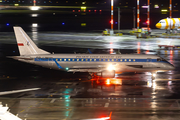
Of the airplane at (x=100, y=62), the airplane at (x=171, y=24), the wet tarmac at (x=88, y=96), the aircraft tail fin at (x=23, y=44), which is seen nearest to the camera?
the wet tarmac at (x=88, y=96)

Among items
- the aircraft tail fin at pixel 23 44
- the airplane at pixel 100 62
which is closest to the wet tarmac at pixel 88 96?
the airplane at pixel 100 62

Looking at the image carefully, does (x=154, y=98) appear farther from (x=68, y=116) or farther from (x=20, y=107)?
(x=20, y=107)

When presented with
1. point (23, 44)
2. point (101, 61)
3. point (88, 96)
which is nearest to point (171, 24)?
point (101, 61)

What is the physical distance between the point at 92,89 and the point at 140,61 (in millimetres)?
8437

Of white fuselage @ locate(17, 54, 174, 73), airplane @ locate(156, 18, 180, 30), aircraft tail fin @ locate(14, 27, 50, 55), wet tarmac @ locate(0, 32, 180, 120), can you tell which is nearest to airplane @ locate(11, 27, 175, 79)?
white fuselage @ locate(17, 54, 174, 73)

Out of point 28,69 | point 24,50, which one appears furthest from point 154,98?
point 28,69

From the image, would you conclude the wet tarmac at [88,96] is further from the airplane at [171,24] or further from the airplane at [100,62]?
the airplane at [171,24]

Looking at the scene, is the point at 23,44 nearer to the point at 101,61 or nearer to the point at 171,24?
the point at 101,61

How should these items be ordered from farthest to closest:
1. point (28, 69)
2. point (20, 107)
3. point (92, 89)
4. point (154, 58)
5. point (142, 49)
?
1. point (142, 49)
2. point (28, 69)
3. point (154, 58)
4. point (92, 89)
5. point (20, 107)

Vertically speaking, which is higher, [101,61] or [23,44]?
[23,44]

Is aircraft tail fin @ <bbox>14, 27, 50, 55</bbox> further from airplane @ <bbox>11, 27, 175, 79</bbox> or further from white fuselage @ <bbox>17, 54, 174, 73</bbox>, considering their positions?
white fuselage @ <bbox>17, 54, 174, 73</bbox>

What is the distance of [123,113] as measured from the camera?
26.7 metres

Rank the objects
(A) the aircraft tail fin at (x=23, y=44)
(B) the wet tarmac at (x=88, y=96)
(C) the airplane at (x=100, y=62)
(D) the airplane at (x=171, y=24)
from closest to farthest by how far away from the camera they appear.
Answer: (B) the wet tarmac at (x=88, y=96) → (C) the airplane at (x=100, y=62) → (A) the aircraft tail fin at (x=23, y=44) → (D) the airplane at (x=171, y=24)

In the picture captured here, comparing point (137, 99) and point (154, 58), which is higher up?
point (154, 58)
